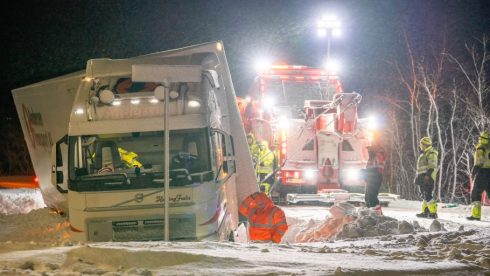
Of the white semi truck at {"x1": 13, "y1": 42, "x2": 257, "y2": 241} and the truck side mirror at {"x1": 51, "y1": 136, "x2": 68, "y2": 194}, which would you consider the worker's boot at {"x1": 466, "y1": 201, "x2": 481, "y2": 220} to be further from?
the truck side mirror at {"x1": 51, "y1": 136, "x2": 68, "y2": 194}

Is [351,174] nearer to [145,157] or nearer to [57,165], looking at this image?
[145,157]

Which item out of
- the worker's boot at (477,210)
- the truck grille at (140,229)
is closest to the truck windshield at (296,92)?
the worker's boot at (477,210)

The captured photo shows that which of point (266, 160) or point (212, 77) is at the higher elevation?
point (212, 77)

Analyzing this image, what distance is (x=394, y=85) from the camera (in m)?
39.2

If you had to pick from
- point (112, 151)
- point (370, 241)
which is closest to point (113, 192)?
point (112, 151)

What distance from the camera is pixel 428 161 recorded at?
13.8m

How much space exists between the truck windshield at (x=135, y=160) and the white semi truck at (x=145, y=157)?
1 centimetres

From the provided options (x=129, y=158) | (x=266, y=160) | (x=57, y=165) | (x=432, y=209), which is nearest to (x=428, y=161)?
(x=432, y=209)

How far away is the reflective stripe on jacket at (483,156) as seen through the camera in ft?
42.6

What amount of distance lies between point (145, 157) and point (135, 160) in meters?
0.15

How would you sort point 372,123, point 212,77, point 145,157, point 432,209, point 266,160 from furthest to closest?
point 266,160
point 372,123
point 432,209
point 212,77
point 145,157

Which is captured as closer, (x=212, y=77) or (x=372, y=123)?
(x=212, y=77)

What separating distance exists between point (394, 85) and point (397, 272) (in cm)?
3486

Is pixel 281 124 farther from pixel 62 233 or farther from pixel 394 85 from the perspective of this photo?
pixel 394 85
